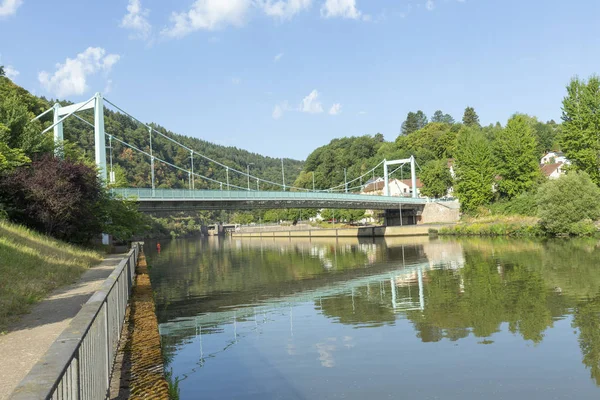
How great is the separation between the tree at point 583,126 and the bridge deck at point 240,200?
21395 mm

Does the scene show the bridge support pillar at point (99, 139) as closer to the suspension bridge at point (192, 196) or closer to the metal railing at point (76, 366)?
the suspension bridge at point (192, 196)

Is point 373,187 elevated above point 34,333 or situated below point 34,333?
above

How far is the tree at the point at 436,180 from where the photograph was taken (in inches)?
3255

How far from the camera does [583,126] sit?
50.1 m

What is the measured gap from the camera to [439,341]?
1160 centimetres

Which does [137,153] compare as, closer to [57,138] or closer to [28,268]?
[57,138]

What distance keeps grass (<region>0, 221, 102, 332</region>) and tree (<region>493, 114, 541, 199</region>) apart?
163 feet

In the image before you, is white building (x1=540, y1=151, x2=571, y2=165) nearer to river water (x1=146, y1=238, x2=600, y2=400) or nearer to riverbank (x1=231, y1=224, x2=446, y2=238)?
riverbank (x1=231, y1=224, x2=446, y2=238)

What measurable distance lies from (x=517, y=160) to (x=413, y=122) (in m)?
89.4

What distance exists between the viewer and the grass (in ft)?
32.5

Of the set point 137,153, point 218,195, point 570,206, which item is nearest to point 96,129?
point 218,195

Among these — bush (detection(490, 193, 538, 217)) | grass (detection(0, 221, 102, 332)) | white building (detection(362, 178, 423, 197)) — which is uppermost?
white building (detection(362, 178, 423, 197))

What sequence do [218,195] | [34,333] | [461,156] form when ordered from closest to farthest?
1. [34,333]
2. [218,195]
3. [461,156]

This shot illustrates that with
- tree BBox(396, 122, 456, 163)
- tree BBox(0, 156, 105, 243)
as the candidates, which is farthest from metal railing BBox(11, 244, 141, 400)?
tree BBox(396, 122, 456, 163)
